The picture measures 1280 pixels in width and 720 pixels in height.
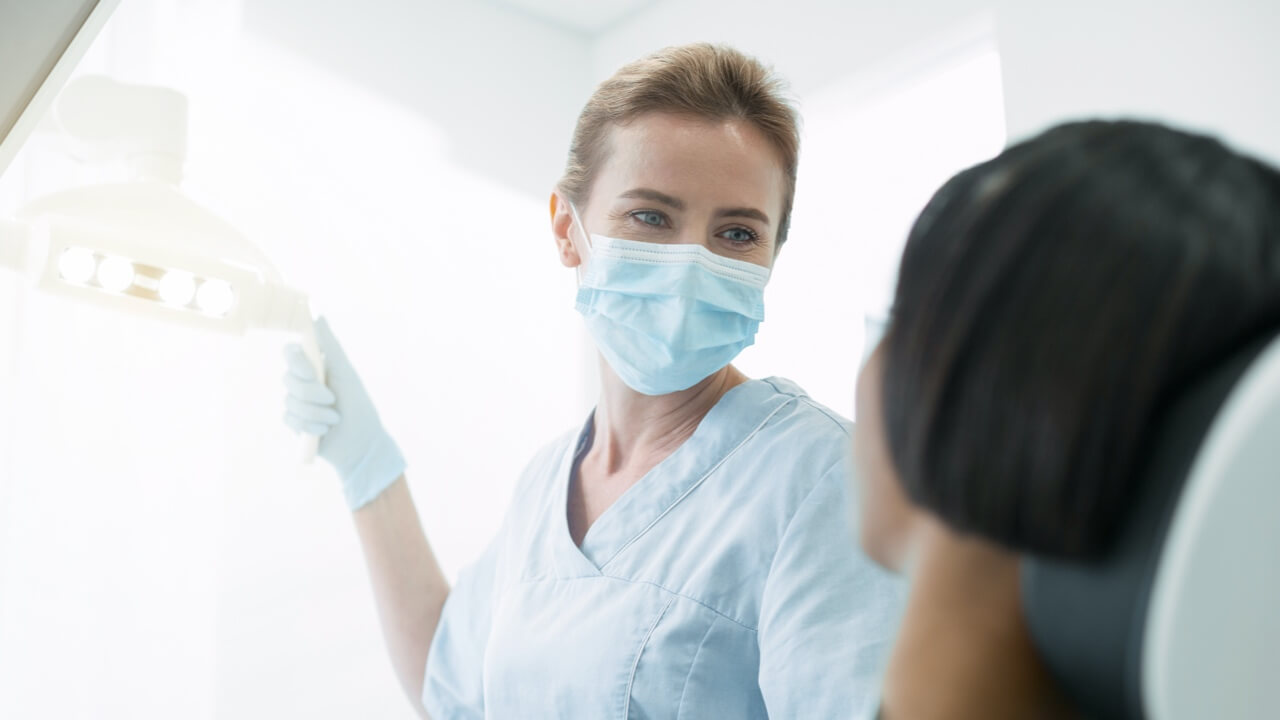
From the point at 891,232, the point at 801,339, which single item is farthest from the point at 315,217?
the point at 891,232

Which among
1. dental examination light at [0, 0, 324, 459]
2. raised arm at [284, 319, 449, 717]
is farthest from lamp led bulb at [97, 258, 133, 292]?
raised arm at [284, 319, 449, 717]

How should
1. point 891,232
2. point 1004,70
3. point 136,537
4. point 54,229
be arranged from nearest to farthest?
1. point 54,229
2. point 136,537
3. point 1004,70
4. point 891,232

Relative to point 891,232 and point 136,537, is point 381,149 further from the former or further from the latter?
point 891,232

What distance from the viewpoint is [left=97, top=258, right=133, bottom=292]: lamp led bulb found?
40.4 inches

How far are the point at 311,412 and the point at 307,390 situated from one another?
0.04m

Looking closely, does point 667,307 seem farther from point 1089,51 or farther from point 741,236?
point 1089,51

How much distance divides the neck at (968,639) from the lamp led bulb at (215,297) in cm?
101

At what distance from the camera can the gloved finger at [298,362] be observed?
143 centimetres

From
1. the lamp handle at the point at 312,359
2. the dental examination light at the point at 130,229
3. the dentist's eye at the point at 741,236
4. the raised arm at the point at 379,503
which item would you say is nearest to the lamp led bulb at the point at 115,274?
the dental examination light at the point at 130,229

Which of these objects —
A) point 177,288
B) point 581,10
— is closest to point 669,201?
point 177,288

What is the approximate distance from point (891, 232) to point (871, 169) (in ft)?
0.66

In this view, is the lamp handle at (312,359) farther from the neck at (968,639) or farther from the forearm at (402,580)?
the neck at (968,639)

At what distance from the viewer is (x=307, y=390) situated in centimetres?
146

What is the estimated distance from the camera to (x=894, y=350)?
1.37ft
